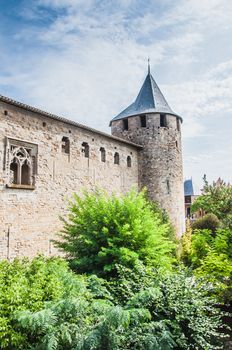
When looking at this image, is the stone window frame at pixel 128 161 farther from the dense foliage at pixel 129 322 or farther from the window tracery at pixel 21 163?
the dense foliage at pixel 129 322

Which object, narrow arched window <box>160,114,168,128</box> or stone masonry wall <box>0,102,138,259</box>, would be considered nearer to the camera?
stone masonry wall <box>0,102,138,259</box>

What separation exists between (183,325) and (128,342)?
1261 millimetres

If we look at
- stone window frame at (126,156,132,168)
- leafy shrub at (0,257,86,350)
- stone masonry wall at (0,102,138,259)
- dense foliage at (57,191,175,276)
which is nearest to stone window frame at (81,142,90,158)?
stone masonry wall at (0,102,138,259)

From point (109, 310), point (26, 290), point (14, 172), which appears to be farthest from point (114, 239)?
A: point (14, 172)

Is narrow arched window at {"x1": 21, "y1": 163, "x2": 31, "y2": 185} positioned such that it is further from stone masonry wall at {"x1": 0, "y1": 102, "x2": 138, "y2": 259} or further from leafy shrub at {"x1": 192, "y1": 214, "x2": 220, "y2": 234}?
leafy shrub at {"x1": 192, "y1": 214, "x2": 220, "y2": 234}

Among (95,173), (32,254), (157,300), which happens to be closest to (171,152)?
(95,173)

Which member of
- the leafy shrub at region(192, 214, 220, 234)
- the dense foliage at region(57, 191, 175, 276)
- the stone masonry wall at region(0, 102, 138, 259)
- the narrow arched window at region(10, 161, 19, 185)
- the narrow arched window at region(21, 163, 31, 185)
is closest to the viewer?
the dense foliage at region(57, 191, 175, 276)

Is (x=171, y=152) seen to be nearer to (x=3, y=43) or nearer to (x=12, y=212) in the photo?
(x=12, y=212)

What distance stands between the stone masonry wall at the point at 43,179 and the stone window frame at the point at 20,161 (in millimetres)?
159

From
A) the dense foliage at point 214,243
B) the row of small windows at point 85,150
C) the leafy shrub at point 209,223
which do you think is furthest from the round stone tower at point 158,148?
the row of small windows at point 85,150

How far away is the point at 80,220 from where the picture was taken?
993 centimetres

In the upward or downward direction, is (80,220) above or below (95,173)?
below

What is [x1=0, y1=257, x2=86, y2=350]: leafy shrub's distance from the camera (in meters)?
5.42

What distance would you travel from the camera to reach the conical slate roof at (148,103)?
23.5 metres
